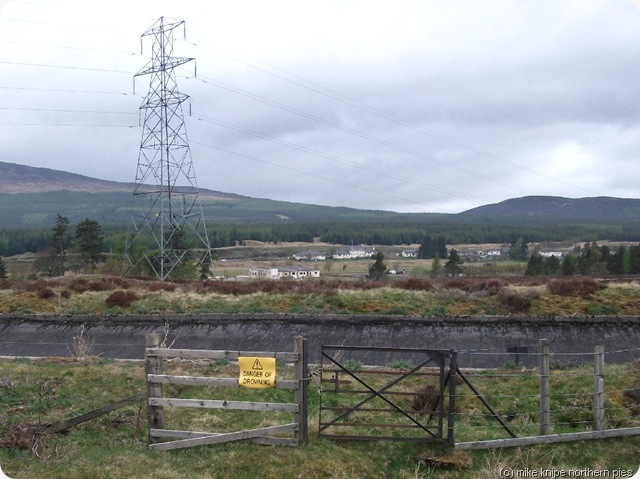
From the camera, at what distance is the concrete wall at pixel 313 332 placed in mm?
24141

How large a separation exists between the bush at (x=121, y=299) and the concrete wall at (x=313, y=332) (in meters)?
3.32

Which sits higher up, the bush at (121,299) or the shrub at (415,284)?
the shrub at (415,284)

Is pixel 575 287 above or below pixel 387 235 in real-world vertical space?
below

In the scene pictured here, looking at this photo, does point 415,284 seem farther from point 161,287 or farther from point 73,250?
point 73,250

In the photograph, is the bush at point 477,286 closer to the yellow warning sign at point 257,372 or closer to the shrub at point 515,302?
the shrub at point 515,302

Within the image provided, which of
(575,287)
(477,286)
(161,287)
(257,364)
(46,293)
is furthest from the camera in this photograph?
(161,287)

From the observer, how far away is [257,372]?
380 inches

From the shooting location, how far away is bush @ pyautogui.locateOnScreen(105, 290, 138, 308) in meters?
31.5

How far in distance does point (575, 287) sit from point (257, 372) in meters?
25.5

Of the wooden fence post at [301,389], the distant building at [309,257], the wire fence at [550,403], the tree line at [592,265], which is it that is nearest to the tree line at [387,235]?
the distant building at [309,257]

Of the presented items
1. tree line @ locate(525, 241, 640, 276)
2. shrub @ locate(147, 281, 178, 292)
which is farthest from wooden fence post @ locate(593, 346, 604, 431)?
tree line @ locate(525, 241, 640, 276)

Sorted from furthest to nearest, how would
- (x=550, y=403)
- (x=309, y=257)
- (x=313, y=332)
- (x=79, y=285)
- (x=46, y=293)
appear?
(x=309, y=257) → (x=79, y=285) → (x=46, y=293) → (x=313, y=332) → (x=550, y=403)

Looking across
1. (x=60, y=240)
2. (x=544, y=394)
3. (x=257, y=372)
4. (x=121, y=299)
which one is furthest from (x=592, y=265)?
(x=257, y=372)

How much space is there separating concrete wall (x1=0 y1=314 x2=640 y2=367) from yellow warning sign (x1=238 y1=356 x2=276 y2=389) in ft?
41.8
